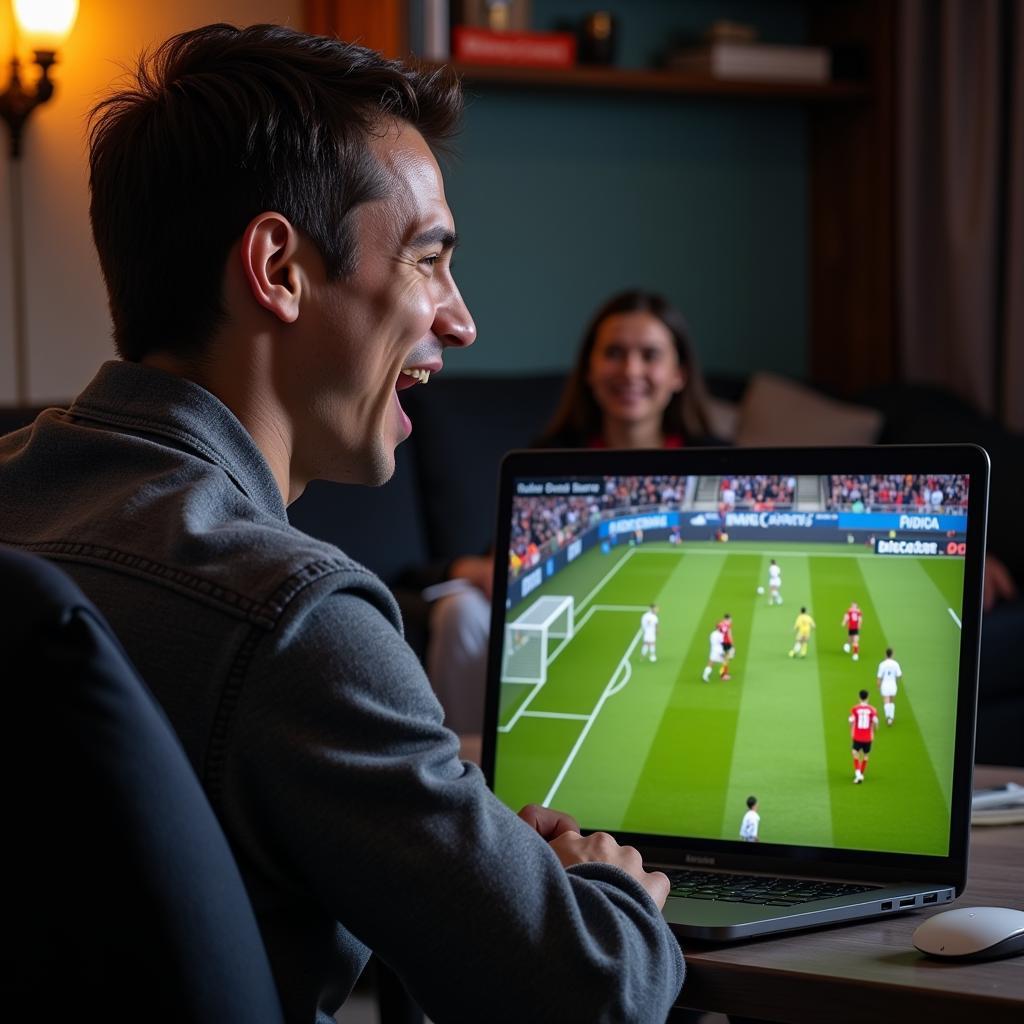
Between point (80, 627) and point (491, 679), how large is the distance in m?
0.65

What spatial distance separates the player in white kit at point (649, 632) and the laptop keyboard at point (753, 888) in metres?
0.19

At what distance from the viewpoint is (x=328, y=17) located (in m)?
4.35

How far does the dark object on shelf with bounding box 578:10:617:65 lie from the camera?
4.68 metres

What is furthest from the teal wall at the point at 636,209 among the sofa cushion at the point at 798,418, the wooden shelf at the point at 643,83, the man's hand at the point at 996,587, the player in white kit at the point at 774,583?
the player in white kit at the point at 774,583

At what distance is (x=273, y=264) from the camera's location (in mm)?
1037

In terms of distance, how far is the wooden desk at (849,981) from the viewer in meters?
0.94

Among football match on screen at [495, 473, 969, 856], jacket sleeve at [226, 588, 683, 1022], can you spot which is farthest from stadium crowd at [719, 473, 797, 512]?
jacket sleeve at [226, 588, 683, 1022]

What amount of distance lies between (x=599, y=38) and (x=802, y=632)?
3769mm

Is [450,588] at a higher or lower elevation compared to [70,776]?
lower

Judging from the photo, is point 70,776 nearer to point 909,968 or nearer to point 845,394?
point 909,968

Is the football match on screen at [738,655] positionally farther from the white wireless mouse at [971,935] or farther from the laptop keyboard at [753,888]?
the white wireless mouse at [971,935]

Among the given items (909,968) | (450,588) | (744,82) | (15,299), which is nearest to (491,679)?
(909,968)

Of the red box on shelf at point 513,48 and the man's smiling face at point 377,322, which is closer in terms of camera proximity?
the man's smiling face at point 377,322

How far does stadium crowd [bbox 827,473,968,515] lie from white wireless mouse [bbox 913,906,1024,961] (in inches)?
13.3
